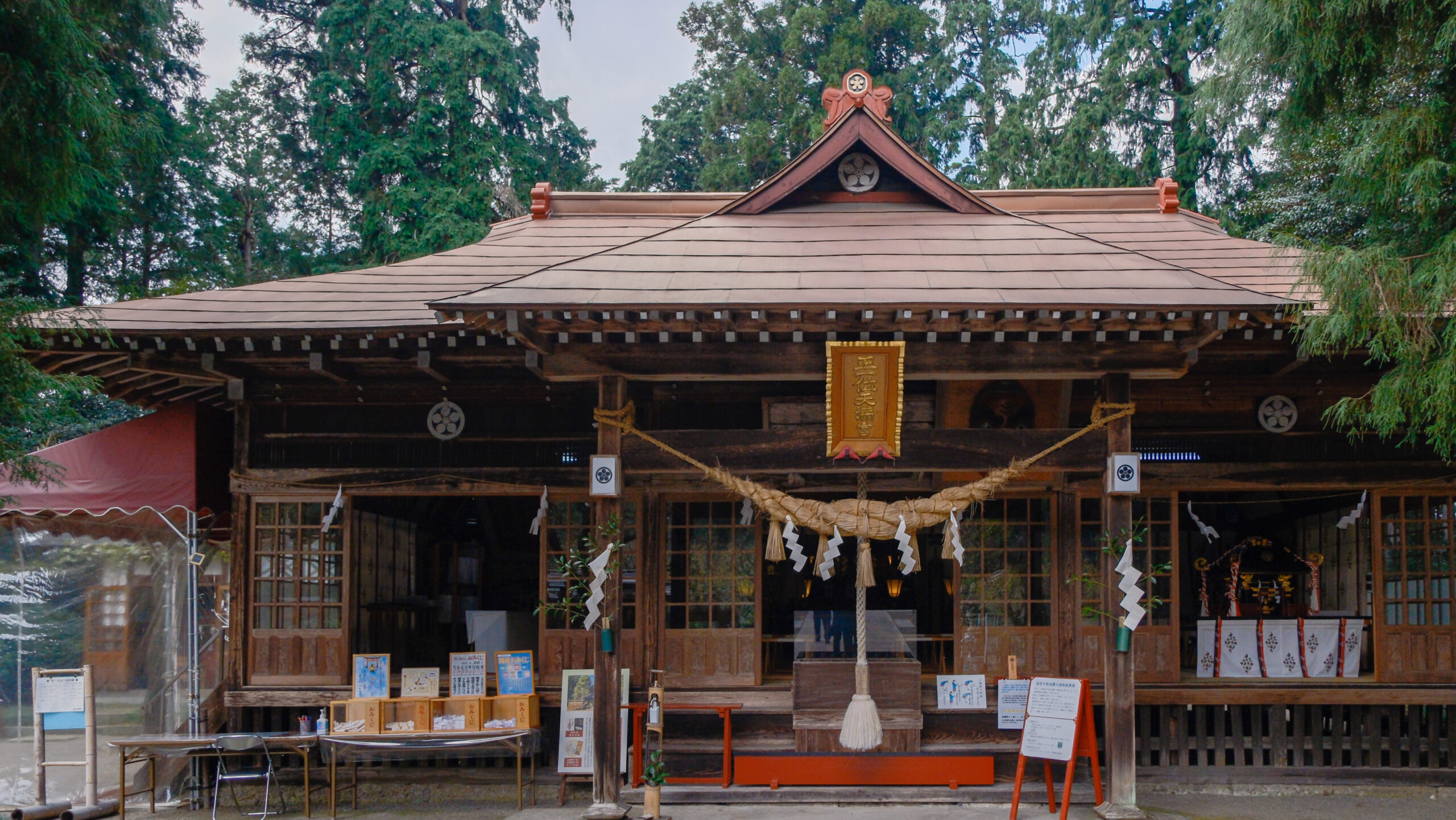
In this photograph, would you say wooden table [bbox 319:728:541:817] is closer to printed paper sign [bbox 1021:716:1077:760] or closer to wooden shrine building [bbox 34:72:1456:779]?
wooden shrine building [bbox 34:72:1456:779]

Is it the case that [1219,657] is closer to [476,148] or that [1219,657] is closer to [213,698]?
[213,698]

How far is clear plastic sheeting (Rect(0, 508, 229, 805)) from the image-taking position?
914 cm

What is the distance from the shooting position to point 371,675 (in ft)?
30.0

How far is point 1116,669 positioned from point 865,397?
267 centimetres

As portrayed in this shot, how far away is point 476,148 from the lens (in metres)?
22.4

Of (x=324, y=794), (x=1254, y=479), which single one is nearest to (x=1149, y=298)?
(x=1254, y=479)

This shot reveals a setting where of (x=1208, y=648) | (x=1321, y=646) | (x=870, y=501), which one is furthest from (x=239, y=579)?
(x=1321, y=646)

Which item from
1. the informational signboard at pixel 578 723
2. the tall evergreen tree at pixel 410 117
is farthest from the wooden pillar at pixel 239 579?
the tall evergreen tree at pixel 410 117

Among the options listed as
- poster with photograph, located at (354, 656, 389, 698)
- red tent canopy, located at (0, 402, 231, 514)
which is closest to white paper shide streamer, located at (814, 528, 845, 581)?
poster with photograph, located at (354, 656, 389, 698)

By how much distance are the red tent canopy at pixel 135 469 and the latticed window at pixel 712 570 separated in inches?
166

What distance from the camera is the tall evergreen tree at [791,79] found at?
2392 centimetres

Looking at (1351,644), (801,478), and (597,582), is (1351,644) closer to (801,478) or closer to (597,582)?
(801,478)

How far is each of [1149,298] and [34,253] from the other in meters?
18.5

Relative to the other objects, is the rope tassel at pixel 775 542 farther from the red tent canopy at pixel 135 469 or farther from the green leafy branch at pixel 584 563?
the red tent canopy at pixel 135 469
